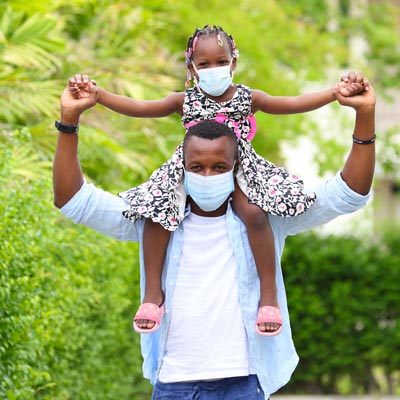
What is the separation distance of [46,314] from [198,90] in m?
1.75

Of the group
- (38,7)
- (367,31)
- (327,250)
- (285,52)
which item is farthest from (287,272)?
(367,31)

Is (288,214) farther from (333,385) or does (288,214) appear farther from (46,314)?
(333,385)

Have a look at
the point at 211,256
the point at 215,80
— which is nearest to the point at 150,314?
the point at 211,256

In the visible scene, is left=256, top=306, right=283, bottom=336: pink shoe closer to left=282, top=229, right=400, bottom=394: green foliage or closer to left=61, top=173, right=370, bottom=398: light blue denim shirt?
left=61, top=173, right=370, bottom=398: light blue denim shirt

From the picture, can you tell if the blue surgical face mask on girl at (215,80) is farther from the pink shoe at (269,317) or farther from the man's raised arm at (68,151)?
the pink shoe at (269,317)

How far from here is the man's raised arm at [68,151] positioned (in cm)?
423

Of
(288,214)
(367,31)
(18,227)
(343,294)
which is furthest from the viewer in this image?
(367,31)

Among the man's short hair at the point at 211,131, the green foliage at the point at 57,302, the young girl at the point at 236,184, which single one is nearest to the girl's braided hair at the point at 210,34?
the young girl at the point at 236,184

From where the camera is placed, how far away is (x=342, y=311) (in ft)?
42.2

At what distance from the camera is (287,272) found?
1305 centimetres

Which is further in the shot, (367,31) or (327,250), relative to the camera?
(367,31)

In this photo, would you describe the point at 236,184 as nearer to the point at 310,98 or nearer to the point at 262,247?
the point at 262,247

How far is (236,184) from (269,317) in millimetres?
528

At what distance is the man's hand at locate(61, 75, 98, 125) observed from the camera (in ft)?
13.8
